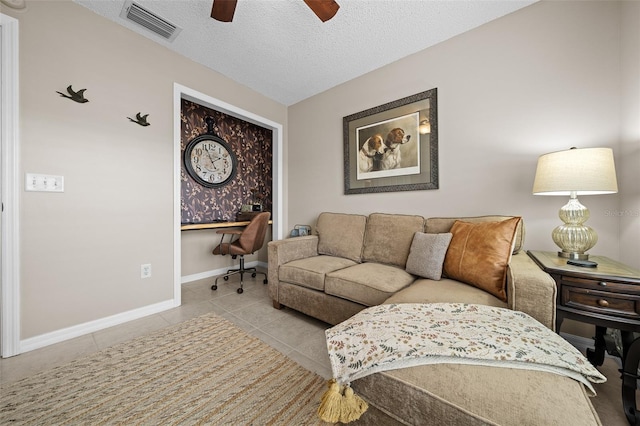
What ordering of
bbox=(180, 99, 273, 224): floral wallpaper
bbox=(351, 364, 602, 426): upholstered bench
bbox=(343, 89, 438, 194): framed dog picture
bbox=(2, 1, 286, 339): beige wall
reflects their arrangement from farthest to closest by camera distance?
bbox=(180, 99, 273, 224): floral wallpaper, bbox=(343, 89, 438, 194): framed dog picture, bbox=(2, 1, 286, 339): beige wall, bbox=(351, 364, 602, 426): upholstered bench

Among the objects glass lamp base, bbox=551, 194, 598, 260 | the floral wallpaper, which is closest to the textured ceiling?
the floral wallpaper

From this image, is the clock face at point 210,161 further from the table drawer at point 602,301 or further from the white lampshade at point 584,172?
the table drawer at point 602,301

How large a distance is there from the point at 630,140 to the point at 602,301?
111 cm

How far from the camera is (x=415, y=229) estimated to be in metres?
2.11

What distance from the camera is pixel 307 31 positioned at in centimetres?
206

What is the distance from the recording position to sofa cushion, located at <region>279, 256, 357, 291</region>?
1.96m

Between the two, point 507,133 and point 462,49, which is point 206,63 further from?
point 507,133

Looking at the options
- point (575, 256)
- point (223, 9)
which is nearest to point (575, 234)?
point (575, 256)

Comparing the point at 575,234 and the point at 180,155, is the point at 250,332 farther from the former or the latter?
the point at 575,234

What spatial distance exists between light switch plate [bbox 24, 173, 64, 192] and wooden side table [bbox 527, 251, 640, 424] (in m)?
3.29

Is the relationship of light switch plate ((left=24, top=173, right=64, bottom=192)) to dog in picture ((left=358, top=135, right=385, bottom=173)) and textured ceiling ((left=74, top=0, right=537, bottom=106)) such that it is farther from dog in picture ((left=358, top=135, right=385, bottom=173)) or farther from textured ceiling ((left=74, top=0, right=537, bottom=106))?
dog in picture ((left=358, top=135, right=385, bottom=173))

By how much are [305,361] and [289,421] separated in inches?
17.1

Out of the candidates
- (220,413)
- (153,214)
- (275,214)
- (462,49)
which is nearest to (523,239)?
(462,49)

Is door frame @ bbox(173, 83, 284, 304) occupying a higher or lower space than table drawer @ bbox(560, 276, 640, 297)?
higher
